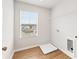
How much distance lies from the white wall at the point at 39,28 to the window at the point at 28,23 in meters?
0.20

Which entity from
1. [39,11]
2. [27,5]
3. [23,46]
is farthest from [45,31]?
[27,5]

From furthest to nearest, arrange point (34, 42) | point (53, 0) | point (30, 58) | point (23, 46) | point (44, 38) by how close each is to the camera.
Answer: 1. point (44, 38)
2. point (34, 42)
3. point (23, 46)
4. point (53, 0)
5. point (30, 58)

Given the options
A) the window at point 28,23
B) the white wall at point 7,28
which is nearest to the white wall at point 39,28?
the window at point 28,23

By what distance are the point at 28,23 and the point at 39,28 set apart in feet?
2.57

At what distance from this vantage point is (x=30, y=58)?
2.39 m

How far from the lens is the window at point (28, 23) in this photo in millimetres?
3254

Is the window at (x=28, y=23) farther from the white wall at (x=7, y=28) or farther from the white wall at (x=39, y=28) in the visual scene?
the white wall at (x=7, y=28)

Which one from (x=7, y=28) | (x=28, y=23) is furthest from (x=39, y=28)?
(x=7, y=28)

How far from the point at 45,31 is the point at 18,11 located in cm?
208

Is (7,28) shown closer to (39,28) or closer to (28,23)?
(28,23)

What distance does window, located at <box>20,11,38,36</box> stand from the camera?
3254 mm

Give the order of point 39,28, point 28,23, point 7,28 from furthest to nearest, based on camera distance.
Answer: point 39,28 < point 28,23 < point 7,28

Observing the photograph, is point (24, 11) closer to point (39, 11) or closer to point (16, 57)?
point (39, 11)

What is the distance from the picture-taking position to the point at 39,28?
3.80 meters
